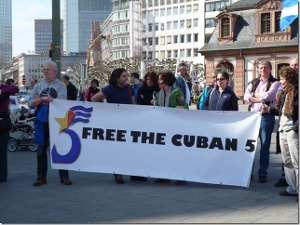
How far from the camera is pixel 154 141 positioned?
8047 millimetres

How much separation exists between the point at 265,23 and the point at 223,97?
39673mm

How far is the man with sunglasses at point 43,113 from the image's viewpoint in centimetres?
825

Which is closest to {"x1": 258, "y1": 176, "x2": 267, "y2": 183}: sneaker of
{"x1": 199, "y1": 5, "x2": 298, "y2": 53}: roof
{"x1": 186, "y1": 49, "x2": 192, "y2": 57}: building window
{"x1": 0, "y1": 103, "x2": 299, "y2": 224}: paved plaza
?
{"x1": 0, "y1": 103, "x2": 299, "y2": 224}: paved plaza

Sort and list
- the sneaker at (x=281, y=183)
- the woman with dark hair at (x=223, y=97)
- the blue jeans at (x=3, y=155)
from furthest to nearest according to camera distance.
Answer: the blue jeans at (x=3, y=155)
the woman with dark hair at (x=223, y=97)
the sneaker at (x=281, y=183)

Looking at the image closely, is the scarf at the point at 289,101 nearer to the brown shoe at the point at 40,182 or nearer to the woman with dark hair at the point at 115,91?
the woman with dark hair at the point at 115,91

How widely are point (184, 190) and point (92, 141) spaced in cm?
173

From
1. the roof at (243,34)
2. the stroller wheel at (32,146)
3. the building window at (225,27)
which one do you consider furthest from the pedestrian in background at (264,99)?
the building window at (225,27)

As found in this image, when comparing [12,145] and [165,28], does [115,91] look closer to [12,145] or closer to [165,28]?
[12,145]

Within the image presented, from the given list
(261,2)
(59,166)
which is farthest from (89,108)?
(261,2)

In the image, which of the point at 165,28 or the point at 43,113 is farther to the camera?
the point at 165,28

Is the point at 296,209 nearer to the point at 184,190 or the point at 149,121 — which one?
the point at 184,190

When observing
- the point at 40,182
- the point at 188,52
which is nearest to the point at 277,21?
the point at 40,182

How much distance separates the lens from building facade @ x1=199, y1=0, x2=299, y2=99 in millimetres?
45025

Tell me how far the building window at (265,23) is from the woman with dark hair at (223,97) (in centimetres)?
3921
